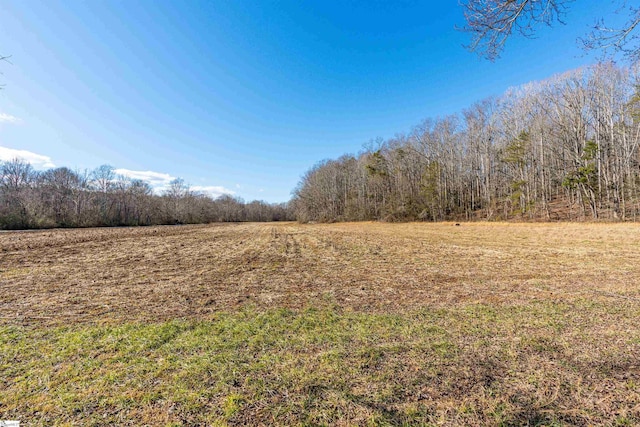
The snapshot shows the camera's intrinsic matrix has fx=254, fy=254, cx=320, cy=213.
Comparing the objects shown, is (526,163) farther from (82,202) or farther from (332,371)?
(82,202)

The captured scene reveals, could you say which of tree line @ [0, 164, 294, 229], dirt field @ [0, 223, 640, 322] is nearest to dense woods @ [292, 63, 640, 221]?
dirt field @ [0, 223, 640, 322]

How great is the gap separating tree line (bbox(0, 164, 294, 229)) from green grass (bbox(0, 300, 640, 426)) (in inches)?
1932

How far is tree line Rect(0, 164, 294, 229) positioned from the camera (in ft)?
122

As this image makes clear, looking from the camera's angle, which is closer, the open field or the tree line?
the open field

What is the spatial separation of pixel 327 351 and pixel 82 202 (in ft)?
203

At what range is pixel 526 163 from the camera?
2950 cm

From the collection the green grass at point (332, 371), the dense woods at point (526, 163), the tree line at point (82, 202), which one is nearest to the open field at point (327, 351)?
the green grass at point (332, 371)

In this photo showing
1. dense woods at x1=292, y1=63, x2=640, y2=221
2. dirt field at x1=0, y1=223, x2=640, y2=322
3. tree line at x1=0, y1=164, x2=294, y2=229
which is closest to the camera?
dirt field at x1=0, y1=223, x2=640, y2=322

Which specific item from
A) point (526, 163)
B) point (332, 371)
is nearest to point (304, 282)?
point (332, 371)

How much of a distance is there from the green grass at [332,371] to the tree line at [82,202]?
49080 millimetres

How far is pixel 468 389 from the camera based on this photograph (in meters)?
2.31

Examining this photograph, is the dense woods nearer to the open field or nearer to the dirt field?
the dirt field

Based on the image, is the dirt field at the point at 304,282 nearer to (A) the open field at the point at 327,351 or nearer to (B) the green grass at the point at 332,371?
(A) the open field at the point at 327,351

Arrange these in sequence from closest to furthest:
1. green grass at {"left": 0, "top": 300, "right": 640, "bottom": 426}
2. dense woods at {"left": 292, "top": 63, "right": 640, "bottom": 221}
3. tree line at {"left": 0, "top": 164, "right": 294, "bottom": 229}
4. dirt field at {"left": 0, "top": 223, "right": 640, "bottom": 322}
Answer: green grass at {"left": 0, "top": 300, "right": 640, "bottom": 426} < dirt field at {"left": 0, "top": 223, "right": 640, "bottom": 322} < dense woods at {"left": 292, "top": 63, "right": 640, "bottom": 221} < tree line at {"left": 0, "top": 164, "right": 294, "bottom": 229}
